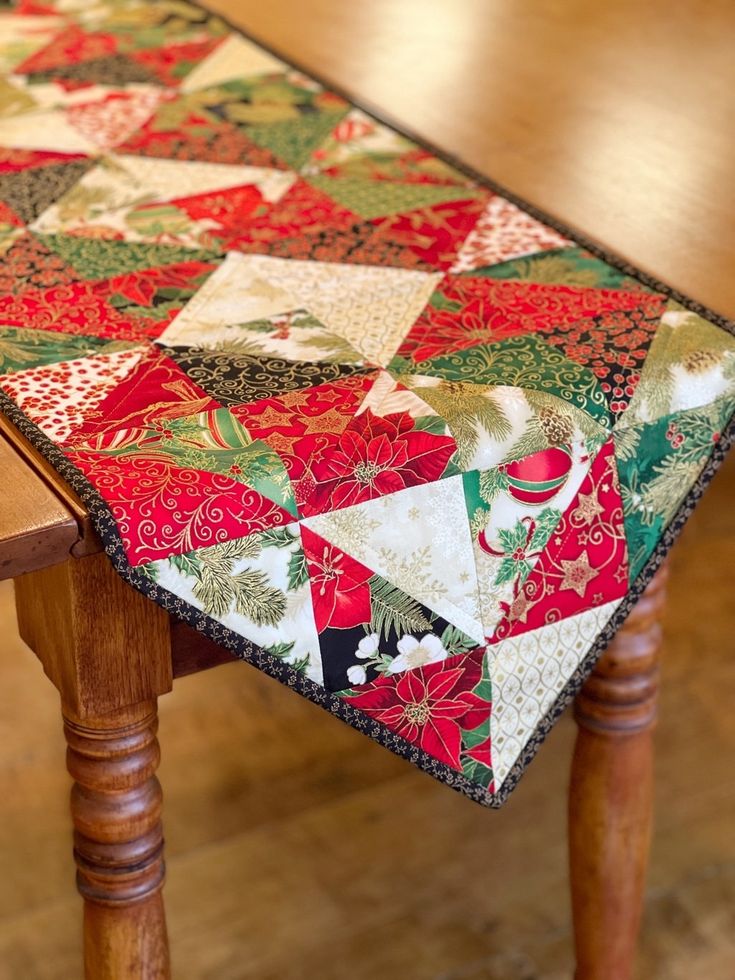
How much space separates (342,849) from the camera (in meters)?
1.40

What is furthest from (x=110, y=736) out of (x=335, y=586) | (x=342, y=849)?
(x=342, y=849)

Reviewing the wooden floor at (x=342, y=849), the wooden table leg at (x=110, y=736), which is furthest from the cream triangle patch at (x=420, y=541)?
the wooden floor at (x=342, y=849)

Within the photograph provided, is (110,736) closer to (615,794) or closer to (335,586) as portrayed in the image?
(335,586)

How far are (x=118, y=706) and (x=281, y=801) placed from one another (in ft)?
2.40

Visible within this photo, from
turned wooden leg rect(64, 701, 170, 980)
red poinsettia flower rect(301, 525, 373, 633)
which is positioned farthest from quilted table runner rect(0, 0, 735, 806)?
turned wooden leg rect(64, 701, 170, 980)

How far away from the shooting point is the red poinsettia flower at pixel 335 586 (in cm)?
70

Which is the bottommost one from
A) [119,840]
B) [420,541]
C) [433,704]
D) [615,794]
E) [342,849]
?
[342,849]

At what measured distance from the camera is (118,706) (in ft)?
2.52

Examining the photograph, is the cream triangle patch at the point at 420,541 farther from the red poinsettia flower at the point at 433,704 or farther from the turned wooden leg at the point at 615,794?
the turned wooden leg at the point at 615,794

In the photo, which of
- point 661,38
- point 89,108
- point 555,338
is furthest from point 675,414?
point 661,38

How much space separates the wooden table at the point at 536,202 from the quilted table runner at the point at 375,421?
6 centimetres

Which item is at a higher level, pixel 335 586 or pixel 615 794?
pixel 335 586

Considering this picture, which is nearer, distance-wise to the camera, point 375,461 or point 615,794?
point 375,461

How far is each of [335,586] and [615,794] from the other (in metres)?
0.46
